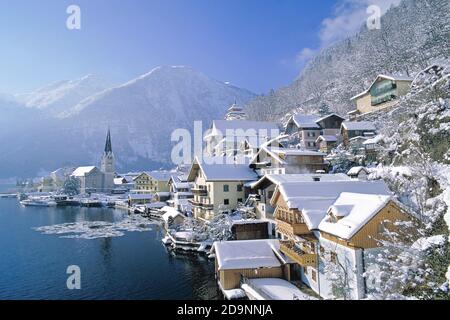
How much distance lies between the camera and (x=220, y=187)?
40.0 metres

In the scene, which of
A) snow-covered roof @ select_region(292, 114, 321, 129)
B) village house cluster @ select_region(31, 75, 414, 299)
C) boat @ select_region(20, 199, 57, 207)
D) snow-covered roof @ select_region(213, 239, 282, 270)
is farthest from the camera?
boat @ select_region(20, 199, 57, 207)

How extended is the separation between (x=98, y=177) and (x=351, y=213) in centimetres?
12643

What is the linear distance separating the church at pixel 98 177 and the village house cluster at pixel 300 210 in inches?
2938

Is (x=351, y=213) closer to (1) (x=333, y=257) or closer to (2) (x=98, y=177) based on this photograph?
(1) (x=333, y=257)

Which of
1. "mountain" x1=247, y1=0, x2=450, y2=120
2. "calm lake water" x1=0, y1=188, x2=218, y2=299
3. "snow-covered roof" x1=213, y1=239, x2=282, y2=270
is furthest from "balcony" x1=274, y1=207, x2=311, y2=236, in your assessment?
"mountain" x1=247, y1=0, x2=450, y2=120

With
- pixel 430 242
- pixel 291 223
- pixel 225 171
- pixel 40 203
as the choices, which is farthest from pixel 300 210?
pixel 40 203

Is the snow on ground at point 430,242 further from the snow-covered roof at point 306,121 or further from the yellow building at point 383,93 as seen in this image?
the snow-covered roof at point 306,121

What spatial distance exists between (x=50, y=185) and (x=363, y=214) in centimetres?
15176

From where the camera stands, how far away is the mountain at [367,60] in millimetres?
70875

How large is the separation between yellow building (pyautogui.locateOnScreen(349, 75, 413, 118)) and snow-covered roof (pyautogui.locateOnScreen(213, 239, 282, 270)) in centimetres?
3793

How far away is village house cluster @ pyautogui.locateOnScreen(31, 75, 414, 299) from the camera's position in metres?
14.6

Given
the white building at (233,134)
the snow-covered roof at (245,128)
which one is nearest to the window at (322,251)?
the white building at (233,134)

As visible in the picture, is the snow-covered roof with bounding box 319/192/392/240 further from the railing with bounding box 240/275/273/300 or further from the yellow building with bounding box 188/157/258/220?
the yellow building with bounding box 188/157/258/220
